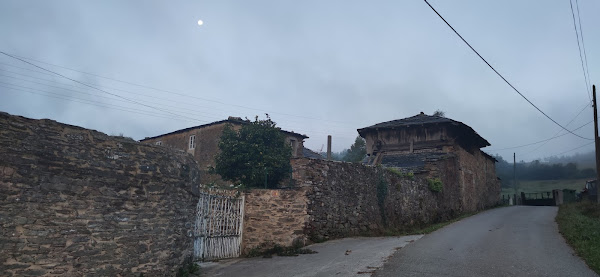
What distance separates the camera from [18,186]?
20.4 ft

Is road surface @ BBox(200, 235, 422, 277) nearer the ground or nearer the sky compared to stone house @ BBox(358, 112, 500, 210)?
nearer the ground

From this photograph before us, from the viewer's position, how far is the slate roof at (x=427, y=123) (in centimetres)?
2423

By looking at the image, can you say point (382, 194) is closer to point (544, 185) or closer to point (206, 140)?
point (206, 140)

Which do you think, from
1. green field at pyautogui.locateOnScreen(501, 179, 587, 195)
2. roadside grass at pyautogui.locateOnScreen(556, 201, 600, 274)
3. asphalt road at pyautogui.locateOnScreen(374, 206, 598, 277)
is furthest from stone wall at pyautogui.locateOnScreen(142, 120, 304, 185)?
green field at pyautogui.locateOnScreen(501, 179, 587, 195)

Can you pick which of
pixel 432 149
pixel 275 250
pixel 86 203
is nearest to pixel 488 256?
pixel 275 250

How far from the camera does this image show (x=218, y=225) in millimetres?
10734

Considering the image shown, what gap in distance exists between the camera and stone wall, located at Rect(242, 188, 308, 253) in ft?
38.5

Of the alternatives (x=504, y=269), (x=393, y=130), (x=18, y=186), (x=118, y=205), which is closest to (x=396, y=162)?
(x=393, y=130)

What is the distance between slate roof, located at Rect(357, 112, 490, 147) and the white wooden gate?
55.3 feet

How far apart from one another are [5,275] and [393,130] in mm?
23645

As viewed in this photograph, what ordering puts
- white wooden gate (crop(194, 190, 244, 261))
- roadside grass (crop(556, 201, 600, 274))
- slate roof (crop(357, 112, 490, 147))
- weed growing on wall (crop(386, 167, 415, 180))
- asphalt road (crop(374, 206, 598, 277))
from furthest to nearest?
slate roof (crop(357, 112, 490, 147))
weed growing on wall (crop(386, 167, 415, 180))
white wooden gate (crop(194, 190, 244, 261))
roadside grass (crop(556, 201, 600, 274))
asphalt road (crop(374, 206, 598, 277))

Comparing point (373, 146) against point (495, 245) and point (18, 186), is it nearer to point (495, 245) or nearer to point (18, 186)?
point (495, 245)

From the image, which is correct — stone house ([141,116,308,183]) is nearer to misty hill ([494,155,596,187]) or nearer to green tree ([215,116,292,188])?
green tree ([215,116,292,188])

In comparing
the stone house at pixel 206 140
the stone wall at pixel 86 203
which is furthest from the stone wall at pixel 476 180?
the stone wall at pixel 86 203
